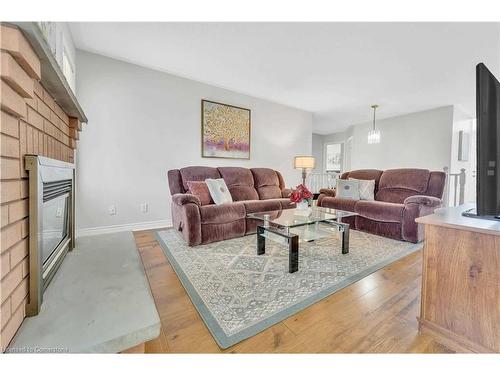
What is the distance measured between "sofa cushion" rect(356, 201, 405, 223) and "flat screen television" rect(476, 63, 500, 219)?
1.84 metres

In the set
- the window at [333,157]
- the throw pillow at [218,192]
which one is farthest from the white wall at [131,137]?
the window at [333,157]

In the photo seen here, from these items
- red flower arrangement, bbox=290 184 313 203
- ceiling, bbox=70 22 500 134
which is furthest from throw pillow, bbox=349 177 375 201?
ceiling, bbox=70 22 500 134

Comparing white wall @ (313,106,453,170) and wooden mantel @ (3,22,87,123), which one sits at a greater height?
white wall @ (313,106,453,170)

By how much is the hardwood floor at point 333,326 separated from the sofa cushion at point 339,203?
155cm

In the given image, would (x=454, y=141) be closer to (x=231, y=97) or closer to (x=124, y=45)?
(x=231, y=97)

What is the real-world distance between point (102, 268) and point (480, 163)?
213 centimetres

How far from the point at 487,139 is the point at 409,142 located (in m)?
5.06

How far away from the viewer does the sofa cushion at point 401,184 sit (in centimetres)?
319

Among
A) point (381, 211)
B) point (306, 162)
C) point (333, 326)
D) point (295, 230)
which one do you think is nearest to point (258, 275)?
point (333, 326)

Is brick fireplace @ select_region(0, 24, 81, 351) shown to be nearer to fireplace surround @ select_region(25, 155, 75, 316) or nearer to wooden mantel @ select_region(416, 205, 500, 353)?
fireplace surround @ select_region(25, 155, 75, 316)

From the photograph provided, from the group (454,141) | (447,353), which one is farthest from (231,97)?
(454,141)

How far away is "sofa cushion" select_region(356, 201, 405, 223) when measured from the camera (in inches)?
109
